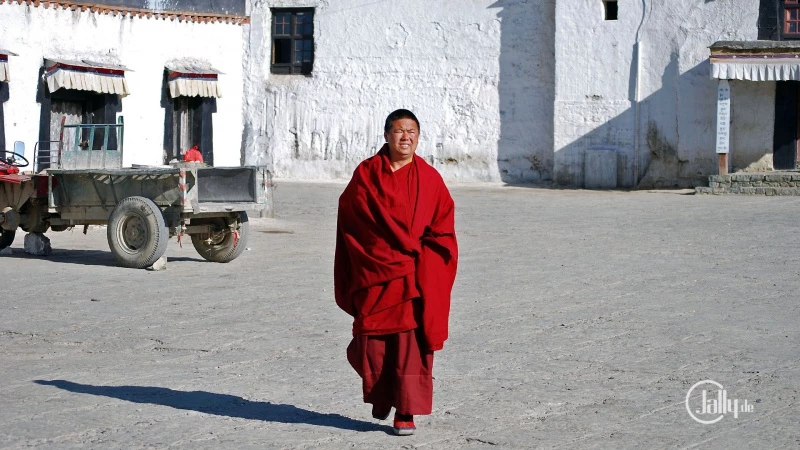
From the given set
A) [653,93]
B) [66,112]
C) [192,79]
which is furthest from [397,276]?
[653,93]

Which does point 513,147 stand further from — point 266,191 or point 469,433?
point 469,433

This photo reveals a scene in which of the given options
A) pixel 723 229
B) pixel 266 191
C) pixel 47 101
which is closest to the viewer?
pixel 266 191

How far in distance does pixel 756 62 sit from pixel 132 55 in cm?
1179

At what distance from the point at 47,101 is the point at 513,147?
38.2 ft

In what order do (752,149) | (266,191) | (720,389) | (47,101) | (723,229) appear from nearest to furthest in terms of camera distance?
(720,389)
(266,191)
(723,229)
(47,101)
(752,149)

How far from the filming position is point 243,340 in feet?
26.2

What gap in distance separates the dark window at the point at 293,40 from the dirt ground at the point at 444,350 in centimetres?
1513

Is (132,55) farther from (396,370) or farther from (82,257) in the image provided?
(396,370)

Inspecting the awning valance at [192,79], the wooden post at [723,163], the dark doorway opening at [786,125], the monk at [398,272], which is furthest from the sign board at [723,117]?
the monk at [398,272]

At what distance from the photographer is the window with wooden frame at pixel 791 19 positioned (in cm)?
2438

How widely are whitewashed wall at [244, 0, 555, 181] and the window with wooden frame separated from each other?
4929 millimetres

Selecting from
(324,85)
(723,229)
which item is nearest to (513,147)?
(324,85)

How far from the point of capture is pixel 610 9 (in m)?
26.0

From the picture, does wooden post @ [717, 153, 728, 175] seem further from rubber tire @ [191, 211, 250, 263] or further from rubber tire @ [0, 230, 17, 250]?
rubber tire @ [0, 230, 17, 250]
